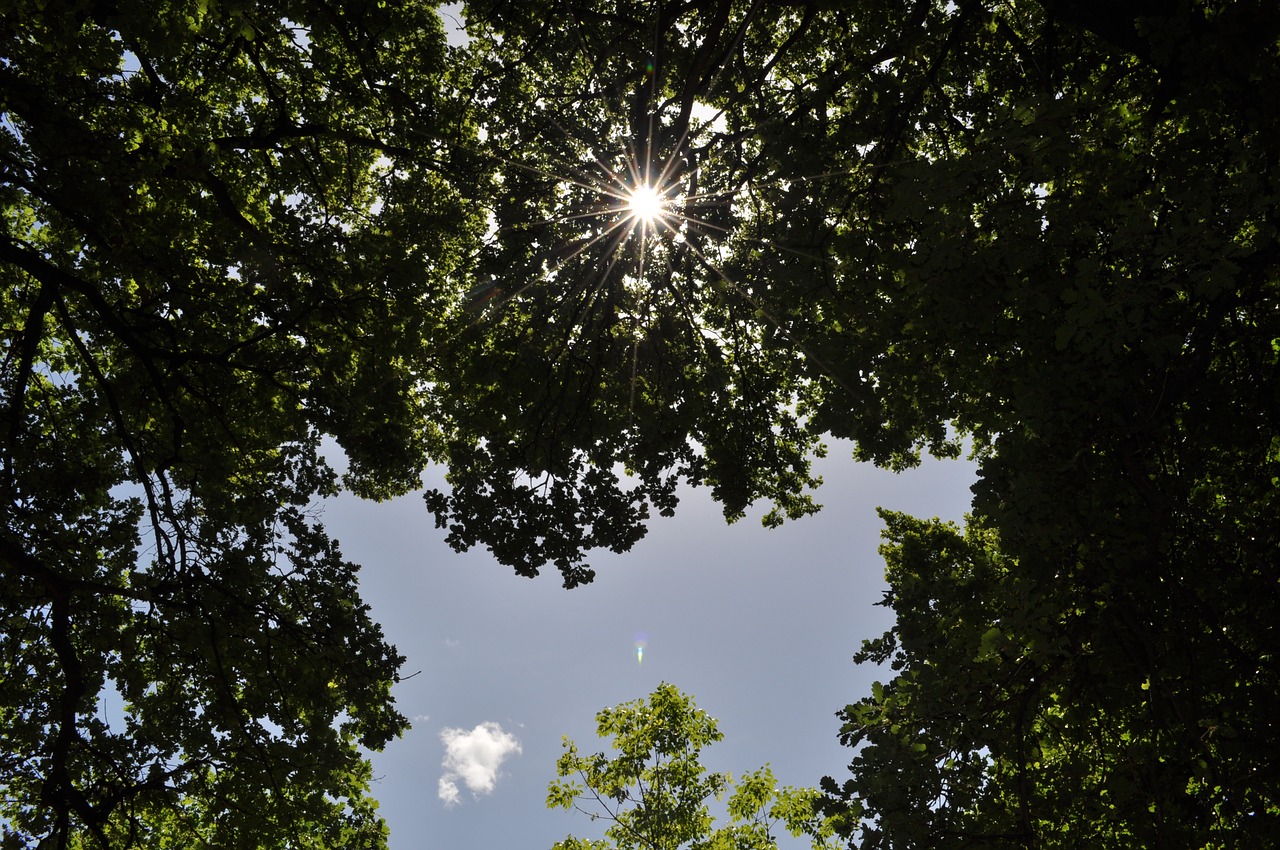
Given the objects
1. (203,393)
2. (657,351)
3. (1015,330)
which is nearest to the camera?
(1015,330)

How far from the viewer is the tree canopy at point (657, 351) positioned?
191 inches

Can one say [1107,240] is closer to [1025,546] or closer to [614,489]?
[1025,546]

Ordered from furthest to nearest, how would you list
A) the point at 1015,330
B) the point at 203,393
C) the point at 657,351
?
the point at 657,351 → the point at 203,393 → the point at 1015,330

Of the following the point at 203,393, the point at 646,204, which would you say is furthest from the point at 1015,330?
the point at 203,393

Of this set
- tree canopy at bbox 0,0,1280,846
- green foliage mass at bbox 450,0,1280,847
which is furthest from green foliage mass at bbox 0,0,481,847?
green foliage mass at bbox 450,0,1280,847

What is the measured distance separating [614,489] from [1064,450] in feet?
22.3

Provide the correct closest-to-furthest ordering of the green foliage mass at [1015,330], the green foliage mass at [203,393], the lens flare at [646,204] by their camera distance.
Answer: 1. the green foliage mass at [1015,330]
2. the green foliage mass at [203,393]
3. the lens flare at [646,204]

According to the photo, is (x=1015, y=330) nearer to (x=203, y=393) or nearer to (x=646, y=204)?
(x=646, y=204)

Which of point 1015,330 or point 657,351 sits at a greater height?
point 657,351

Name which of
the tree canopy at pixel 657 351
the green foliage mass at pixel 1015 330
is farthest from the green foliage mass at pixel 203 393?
the green foliage mass at pixel 1015 330

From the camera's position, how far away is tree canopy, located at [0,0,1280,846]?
4.86 m

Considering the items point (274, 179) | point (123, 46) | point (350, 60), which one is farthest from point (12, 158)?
point (350, 60)

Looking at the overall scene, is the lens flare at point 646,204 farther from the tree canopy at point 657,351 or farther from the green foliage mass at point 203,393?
the green foliage mass at point 203,393

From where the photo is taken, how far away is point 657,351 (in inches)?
427
